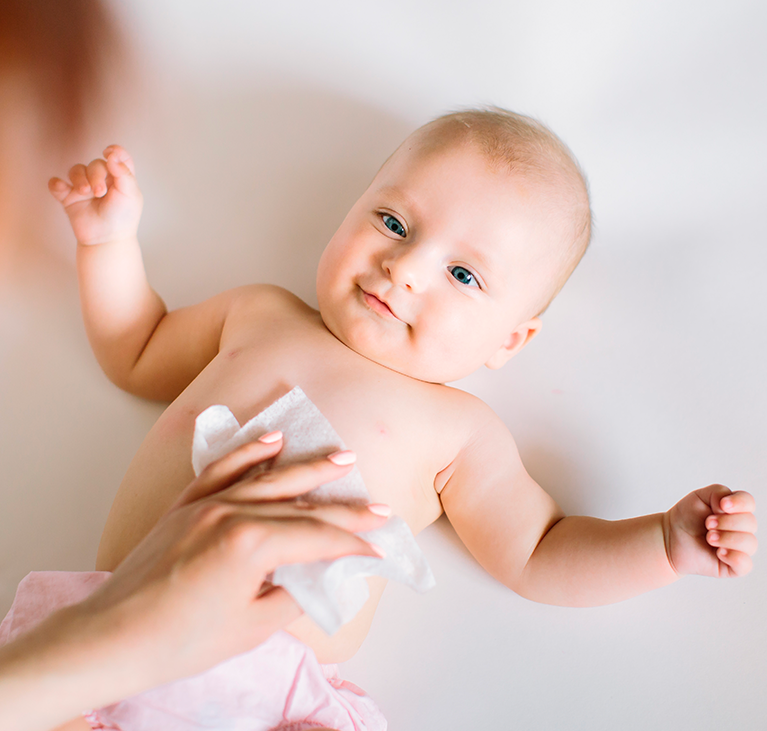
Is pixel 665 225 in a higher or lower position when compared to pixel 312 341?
higher

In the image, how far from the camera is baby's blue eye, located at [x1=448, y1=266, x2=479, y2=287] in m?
1.05

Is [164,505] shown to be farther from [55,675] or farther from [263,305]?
[263,305]

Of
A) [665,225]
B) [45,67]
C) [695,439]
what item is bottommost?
[695,439]

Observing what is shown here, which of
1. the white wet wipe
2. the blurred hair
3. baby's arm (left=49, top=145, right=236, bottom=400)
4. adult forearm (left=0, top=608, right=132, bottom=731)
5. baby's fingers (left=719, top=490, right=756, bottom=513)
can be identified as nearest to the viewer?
adult forearm (left=0, top=608, right=132, bottom=731)

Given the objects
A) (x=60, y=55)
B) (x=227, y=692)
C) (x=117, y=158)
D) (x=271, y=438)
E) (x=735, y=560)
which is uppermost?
(x=60, y=55)

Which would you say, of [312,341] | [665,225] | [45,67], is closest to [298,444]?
[312,341]

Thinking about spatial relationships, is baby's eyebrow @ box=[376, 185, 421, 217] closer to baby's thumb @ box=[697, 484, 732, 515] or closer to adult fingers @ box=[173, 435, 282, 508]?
adult fingers @ box=[173, 435, 282, 508]

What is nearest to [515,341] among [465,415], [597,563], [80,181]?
[465,415]

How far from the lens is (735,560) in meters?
0.93

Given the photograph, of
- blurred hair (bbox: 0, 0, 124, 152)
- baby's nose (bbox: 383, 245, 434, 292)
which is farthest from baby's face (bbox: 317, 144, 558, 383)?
blurred hair (bbox: 0, 0, 124, 152)

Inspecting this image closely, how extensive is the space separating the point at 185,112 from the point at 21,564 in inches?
40.4

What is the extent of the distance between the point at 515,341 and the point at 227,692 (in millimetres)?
730

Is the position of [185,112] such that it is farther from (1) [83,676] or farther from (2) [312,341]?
(1) [83,676]

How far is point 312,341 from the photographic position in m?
1.12
